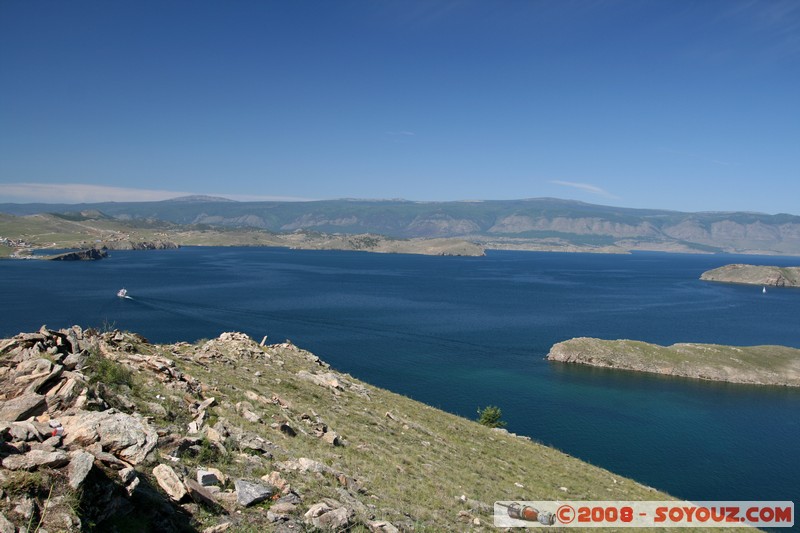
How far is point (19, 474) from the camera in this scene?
10.1 m

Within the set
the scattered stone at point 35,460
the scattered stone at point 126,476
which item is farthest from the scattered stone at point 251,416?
the scattered stone at point 35,460

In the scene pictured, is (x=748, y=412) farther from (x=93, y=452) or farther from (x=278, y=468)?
(x=93, y=452)

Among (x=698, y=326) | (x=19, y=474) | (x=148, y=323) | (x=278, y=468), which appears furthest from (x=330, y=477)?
(x=698, y=326)

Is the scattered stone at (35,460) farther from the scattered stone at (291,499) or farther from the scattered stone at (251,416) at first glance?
the scattered stone at (251,416)

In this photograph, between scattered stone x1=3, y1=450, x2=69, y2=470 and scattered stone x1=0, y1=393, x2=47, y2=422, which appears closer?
scattered stone x1=3, y1=450, x2=69, y2=470

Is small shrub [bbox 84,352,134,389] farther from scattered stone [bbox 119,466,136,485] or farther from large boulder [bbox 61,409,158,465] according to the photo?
scattered stone [bbox 119,466,136,485]

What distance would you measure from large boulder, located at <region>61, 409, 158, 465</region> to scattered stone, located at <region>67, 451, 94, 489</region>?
2.35m

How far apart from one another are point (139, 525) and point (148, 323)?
418ft

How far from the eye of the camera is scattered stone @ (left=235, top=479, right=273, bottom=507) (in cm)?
1479

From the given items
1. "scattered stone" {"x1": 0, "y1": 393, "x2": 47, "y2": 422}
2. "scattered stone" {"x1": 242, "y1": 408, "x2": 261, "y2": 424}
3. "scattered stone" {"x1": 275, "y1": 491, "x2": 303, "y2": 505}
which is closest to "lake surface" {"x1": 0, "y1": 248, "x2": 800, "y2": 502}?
"scattered stone" {"x1": 242, "y1": 408, "x2": 261, "y2": 424}

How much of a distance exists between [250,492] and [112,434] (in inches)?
184

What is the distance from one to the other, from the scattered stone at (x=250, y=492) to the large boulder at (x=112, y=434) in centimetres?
311

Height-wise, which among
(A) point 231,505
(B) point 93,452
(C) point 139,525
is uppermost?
(B) point 93,452

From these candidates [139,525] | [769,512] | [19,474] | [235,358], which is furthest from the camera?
[769,512]
